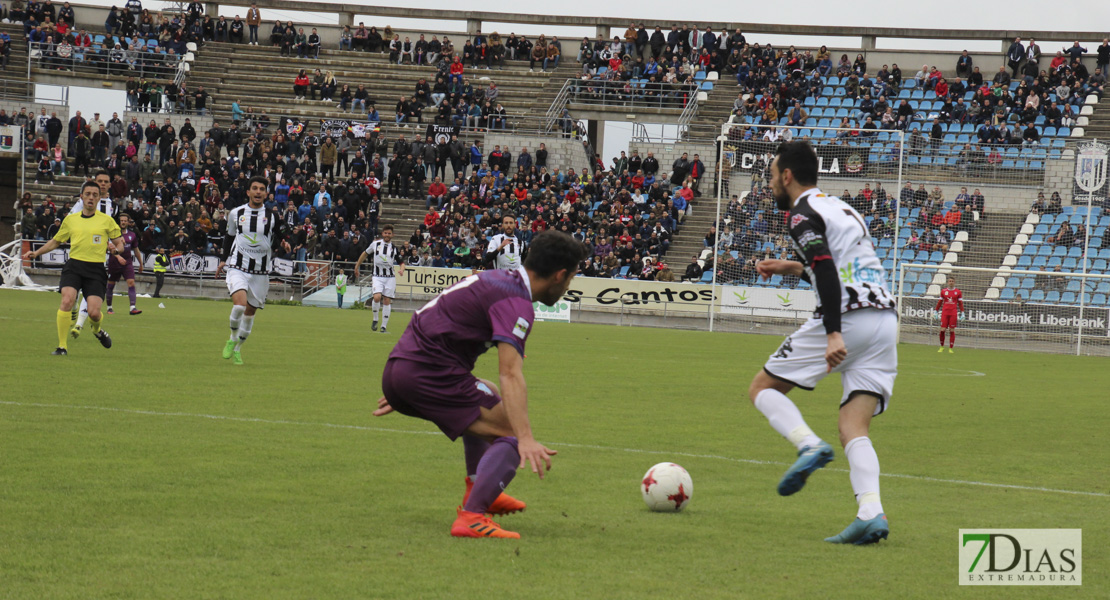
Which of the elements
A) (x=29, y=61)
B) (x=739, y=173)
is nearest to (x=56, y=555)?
(x=739, y=173)

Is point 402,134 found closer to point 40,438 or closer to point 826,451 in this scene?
point 40,438

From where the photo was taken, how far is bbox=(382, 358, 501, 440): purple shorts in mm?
5777

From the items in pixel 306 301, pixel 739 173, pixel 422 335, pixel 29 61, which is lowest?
pixel 306 301

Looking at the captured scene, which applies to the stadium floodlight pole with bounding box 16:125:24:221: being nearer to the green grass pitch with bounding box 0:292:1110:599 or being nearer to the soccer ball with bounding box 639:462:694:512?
the green grass pitch with bounding box 0:292:1110:599

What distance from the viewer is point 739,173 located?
112 ft

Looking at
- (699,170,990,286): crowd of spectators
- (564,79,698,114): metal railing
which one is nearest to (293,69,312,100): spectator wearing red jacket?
(564,79,698,114): metal railing

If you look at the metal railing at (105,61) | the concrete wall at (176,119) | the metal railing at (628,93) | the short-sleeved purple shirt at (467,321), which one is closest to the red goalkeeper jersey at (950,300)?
the metal railing at (628,93)

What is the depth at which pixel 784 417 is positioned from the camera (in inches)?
240

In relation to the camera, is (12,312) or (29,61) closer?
(12,312)

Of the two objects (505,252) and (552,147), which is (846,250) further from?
(552,147)

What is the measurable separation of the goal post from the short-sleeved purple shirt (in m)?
25.9

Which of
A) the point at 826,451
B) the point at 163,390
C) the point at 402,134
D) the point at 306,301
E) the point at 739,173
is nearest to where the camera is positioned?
the point at 826,451

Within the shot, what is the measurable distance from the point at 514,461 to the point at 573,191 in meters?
34.8

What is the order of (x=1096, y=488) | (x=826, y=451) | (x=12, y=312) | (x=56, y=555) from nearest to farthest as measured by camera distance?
1. (x=56, y=555)
2. (x=826, y=451)
3. (x=1096, y=488)
4. (x=12, y=312)
